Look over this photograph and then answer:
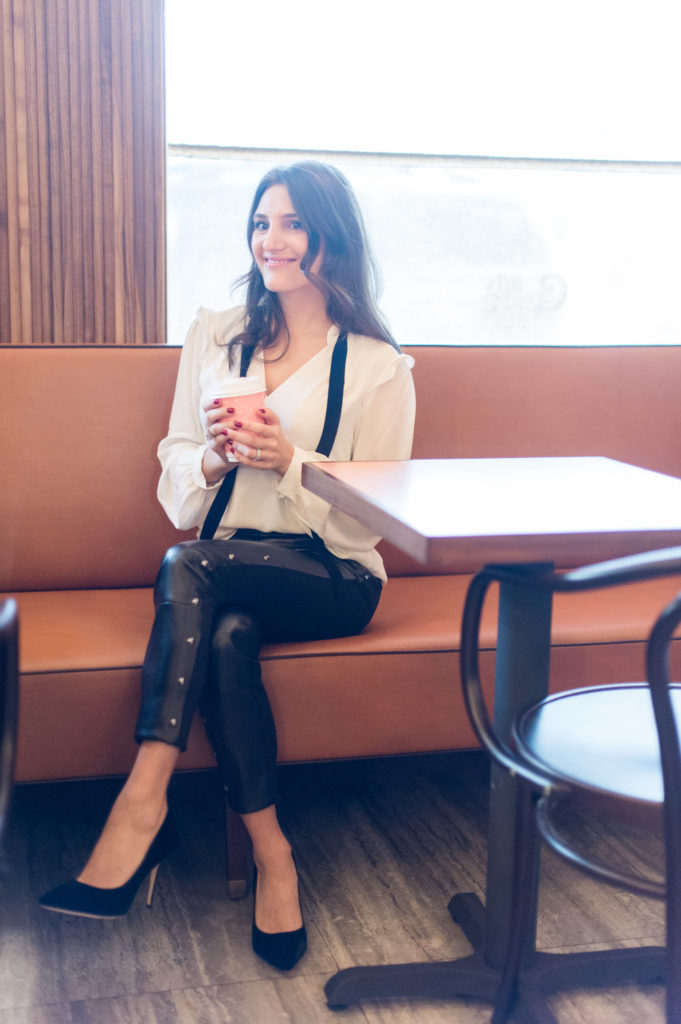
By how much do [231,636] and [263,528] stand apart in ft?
1.05

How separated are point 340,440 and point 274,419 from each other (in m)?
0.29

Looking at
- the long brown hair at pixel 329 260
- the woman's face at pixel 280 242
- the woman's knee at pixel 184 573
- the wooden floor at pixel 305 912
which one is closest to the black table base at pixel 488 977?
the wooden floor at pixel 305 912

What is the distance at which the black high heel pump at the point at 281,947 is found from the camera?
1475 mm

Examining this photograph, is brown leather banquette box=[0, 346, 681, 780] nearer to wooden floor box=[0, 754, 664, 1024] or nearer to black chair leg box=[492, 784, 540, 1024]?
wooden floor box=[0, 754, 664, 1024]

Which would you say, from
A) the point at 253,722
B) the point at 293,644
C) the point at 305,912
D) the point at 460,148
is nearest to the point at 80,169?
the point at 460,148

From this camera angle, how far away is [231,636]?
5.03 ft

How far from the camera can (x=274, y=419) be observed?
5.12ft

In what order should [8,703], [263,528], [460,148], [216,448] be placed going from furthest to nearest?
[460,148] < [263,528] < [216,448] < [8,703]

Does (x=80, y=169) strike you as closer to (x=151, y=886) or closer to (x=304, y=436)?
(x=304, y=436)

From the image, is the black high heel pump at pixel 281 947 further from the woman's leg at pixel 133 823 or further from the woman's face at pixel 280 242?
the woman's face at pixel 280 242

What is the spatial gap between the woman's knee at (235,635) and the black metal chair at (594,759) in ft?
1.55

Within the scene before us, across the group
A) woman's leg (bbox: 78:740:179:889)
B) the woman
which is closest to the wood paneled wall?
the woman

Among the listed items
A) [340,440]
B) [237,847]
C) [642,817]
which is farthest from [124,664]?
[642,817]

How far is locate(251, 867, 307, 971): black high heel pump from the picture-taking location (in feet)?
4.84
